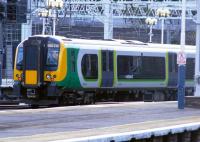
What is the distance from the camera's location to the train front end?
2648 cm

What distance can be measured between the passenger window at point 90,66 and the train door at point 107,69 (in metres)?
0.55

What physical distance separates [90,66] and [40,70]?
2.26 m

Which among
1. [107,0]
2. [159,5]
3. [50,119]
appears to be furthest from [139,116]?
[159,5]

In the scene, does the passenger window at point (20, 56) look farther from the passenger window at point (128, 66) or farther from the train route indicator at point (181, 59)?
the train route indicator at point (181, 59)

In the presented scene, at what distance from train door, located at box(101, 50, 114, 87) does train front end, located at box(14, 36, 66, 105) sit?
8.49ft

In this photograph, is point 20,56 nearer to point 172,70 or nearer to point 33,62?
point 33,62

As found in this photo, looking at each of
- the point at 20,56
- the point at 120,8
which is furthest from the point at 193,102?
the point at 120,8

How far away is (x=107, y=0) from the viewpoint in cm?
5853

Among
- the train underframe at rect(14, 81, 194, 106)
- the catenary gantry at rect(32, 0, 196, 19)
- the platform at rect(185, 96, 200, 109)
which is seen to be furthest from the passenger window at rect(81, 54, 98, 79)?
the catenary gantry at rect(32, 0, 196, 19)

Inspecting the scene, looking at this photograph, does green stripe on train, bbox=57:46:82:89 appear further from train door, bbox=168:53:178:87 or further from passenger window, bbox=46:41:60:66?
train door, bbox=168:53:178:87

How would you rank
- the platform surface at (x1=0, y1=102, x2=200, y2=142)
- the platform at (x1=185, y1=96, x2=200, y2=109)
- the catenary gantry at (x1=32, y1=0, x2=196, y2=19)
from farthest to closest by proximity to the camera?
1. the catenary gantry at (x1=32, y1=0, x2=196, y2=19)
2. the platform at (x1=185, y1=96, x2=200, y2=109)
3. the platform surface at (x1=0, y1=102, x2=200, y2=142)

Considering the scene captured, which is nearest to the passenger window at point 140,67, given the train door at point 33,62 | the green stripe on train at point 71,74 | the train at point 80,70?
the train at point 80,70

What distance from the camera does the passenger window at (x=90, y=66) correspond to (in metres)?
27.5

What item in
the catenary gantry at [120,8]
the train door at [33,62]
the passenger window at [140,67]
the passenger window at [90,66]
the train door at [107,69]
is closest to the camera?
the train door at [33,62]
